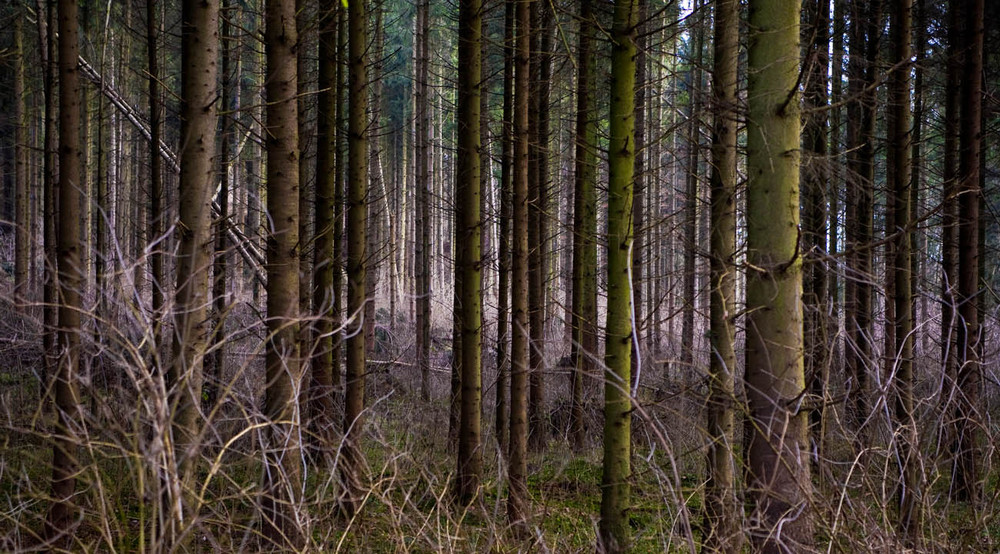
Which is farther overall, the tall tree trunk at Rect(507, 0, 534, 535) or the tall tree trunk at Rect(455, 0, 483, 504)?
the tall tree trunk at Rect(455, 0, 483, 504)

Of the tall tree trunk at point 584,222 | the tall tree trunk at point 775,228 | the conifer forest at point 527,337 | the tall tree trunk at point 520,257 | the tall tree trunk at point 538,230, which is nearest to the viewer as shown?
the conifer forest at point 527,337

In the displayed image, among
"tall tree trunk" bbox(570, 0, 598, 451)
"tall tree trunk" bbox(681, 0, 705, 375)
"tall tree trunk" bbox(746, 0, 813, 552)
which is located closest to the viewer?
"tall tree trunk" bbox(746, 0, 813, 552)

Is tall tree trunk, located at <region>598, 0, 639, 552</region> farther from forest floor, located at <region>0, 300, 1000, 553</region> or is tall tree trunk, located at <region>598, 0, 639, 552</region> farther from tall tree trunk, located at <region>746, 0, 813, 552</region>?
tall tree trunk, located at <region>746, 0, 813, 552</region>

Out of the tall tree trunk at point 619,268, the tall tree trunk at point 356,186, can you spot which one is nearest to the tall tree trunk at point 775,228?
the tall tree trunk at point 619,268

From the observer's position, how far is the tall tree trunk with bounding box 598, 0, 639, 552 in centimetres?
440

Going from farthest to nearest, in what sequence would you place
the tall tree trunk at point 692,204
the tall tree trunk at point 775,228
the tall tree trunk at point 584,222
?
the tall tree trunk at point 584,222
the tall tree trunk at point 692,204
the tall tree trunk at point 775,228

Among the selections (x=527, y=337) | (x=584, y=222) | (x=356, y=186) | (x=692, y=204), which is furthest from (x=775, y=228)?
(x=584, y=222)

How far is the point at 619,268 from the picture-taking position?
4.50 meters

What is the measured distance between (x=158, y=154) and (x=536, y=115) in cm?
470

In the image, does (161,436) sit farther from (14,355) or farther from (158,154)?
(14,355)

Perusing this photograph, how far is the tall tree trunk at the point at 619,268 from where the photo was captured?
4.40 m

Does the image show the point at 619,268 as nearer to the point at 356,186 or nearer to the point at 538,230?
the point at 356,186

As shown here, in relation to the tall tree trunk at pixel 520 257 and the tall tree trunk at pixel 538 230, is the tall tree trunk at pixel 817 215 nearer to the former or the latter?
the tall tree trunk at pixel 520 257

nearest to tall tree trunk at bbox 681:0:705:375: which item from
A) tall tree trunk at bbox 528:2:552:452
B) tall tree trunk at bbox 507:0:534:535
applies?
tall tree trunk at bbox 507:0:534:535
